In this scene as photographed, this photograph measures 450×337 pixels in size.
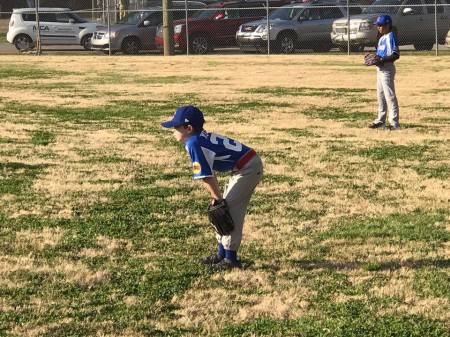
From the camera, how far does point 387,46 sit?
38.0 ft

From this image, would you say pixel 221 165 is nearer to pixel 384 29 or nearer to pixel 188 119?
pixel 188 119

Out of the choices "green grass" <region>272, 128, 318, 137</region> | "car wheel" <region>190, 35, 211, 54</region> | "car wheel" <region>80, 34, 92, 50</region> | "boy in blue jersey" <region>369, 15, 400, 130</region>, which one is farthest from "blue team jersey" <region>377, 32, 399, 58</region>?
"car wheel" <region>80, 34, 92, 50</region>

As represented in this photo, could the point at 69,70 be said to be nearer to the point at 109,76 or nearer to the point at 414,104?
the point at 109,76

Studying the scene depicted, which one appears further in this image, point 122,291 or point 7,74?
point 7,74

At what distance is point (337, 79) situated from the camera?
19.7 m

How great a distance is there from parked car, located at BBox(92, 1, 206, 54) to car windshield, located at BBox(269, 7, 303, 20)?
3.44 m

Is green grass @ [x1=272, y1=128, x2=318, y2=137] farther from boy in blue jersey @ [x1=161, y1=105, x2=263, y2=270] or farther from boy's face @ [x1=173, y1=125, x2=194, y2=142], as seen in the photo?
boy's face @ [x1=173, y1=125, x2=194, y2=142]

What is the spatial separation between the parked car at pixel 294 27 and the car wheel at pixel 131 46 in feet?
13.2

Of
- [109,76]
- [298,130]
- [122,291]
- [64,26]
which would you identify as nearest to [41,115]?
[298,130]

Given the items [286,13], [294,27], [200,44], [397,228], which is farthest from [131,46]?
[397,228]

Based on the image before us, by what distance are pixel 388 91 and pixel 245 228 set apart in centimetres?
548

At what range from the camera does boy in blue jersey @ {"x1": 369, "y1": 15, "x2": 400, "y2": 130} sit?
11.5m

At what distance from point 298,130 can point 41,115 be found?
178 inches

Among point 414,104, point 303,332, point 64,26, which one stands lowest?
point 303,332
